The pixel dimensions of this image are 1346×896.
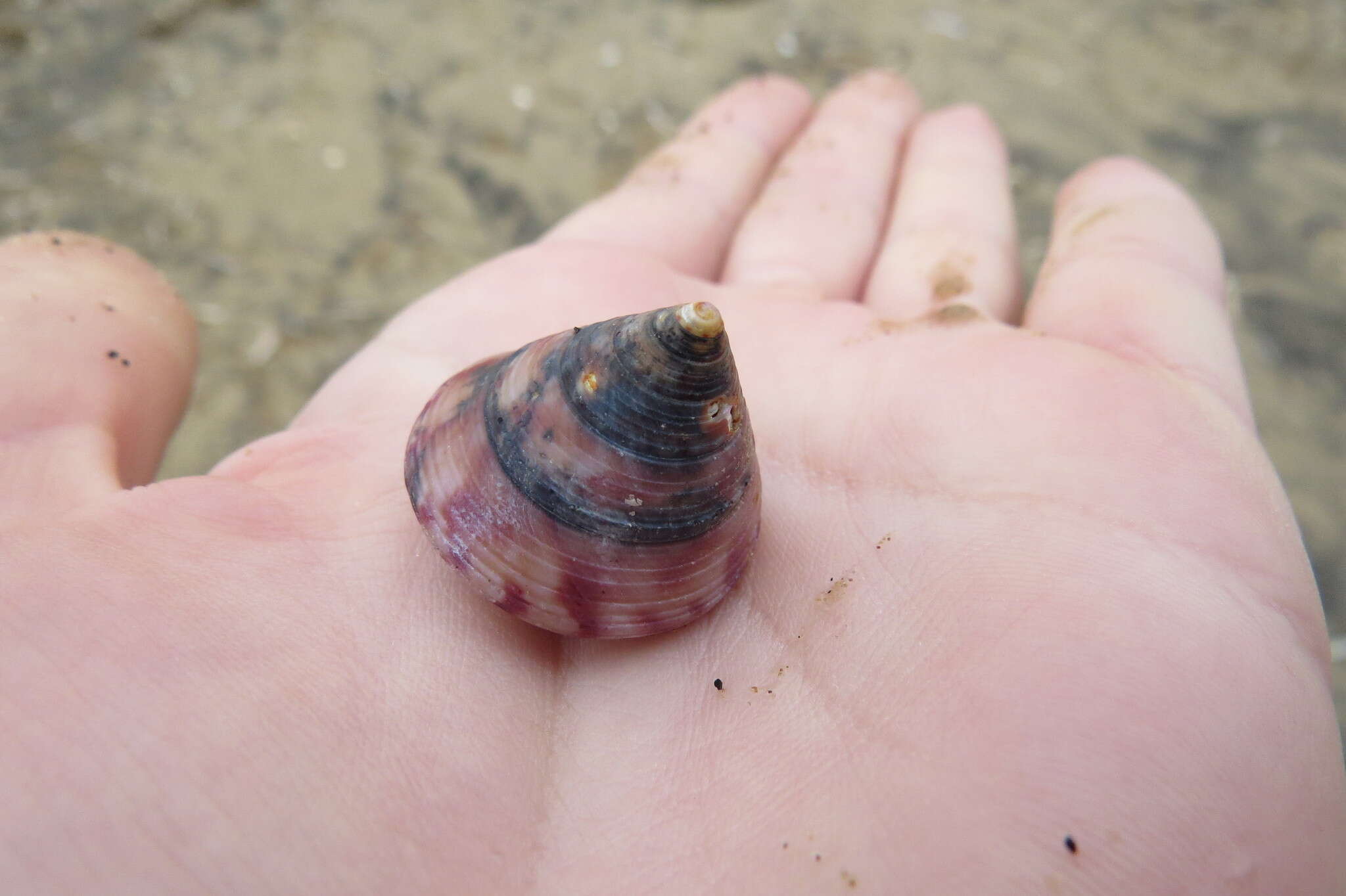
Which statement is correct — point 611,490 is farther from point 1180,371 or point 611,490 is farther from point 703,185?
point 703,185

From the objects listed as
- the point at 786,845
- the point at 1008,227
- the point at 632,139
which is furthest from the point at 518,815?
the point at 632,139

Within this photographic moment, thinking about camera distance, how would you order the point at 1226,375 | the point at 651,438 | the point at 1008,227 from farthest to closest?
the point at 1008,227
the point at 1226,375
the point at 651,438

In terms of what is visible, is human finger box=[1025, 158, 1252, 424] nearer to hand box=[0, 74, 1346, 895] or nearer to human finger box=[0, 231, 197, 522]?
hand box=[0, 74, 1346, 895]

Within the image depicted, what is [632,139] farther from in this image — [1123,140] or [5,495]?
[5,495]

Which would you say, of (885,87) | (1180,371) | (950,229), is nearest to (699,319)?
(1180,371)

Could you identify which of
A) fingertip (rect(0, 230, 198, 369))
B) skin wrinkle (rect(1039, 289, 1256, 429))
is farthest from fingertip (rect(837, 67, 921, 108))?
fingertip (rect(0, 230, 198, 369))

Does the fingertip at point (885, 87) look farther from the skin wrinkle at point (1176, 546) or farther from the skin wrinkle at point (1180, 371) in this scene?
the skin wrinkle at point (1176, 546)

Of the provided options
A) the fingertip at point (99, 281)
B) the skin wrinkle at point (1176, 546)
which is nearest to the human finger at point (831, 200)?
the skin wrinkle at point (1176, 546)
